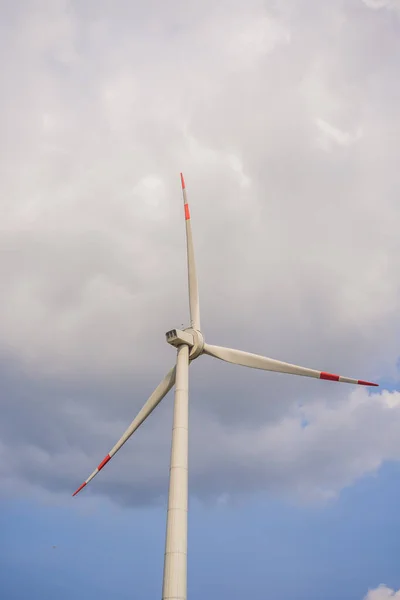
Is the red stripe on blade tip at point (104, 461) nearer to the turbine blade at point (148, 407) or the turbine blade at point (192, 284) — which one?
the turbine blade at point (148, 407)

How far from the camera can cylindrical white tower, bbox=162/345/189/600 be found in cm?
4103

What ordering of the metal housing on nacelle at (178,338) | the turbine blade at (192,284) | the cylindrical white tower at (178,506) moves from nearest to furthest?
1. the cylindrical white tower at (178,506)
2. the metal housing on nacelle at (178,338)
3. the turbine blade at (192,284)

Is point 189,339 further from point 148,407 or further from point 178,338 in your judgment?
point 148,407

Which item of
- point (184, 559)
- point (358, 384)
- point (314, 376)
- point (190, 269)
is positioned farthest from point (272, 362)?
point (184, 559)

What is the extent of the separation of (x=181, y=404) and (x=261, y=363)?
12.4 metres

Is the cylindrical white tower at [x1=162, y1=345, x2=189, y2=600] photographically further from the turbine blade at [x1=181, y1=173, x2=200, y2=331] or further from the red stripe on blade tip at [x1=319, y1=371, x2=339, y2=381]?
the red stripe on blade tip at [x1=319, y1=371, x2=339, y2=381]

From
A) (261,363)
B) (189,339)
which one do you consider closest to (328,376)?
(261,363)

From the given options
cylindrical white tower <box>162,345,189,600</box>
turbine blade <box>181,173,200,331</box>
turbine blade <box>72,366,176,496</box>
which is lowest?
cylindrical white tower <box>162,345,189,600</box>

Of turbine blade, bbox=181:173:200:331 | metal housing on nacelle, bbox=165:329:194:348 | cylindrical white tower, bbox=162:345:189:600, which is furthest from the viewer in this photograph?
turbine blade, bbox=181:173:200:331

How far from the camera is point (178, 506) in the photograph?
4412 centimetres

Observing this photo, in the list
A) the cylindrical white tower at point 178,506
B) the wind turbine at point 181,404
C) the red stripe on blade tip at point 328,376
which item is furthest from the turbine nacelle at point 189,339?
the red stripe on blade tip at point 328,376

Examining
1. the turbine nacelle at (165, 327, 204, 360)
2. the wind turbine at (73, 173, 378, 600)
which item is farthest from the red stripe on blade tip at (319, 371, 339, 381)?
the turbine nacelle at (165, 327, 204, 360)

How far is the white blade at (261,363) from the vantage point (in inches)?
2250

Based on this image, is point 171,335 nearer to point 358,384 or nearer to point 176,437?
point 176,437
